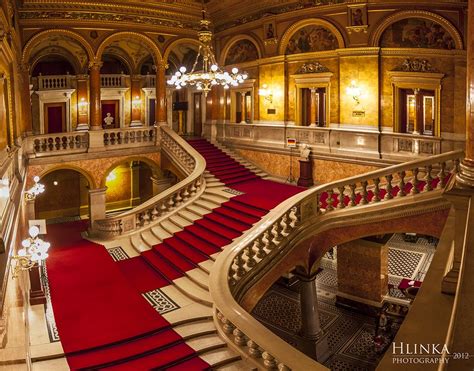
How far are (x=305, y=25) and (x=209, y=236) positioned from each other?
8395mm

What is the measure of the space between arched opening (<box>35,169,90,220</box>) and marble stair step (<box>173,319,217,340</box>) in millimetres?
14419

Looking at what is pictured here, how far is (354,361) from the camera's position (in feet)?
39.3

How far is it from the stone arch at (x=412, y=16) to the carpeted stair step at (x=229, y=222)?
6.87 metres

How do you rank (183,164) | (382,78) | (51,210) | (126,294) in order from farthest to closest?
(51,210), (183,164), (382,78), (126,294)

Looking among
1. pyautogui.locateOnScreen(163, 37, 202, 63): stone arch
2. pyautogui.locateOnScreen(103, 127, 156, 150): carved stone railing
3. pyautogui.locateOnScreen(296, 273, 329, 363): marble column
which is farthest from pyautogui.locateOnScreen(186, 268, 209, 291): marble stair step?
pyautogui.locateOnScreen(163, 37, 202, 63): stone arch

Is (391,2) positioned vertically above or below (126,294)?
above

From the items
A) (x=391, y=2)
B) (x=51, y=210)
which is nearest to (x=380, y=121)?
(x=391, y=2)

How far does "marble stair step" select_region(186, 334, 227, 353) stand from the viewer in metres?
8.28

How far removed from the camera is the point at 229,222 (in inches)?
502

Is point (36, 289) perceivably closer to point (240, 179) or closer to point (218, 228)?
point (218, 228)

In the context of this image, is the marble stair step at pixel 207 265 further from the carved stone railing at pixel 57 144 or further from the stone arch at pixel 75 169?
the carved stone railing at pixel 57 144

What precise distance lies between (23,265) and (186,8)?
1480 centimetres

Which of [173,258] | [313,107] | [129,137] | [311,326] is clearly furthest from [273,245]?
[129,137]

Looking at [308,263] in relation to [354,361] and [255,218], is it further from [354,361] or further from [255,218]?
[354,361]
